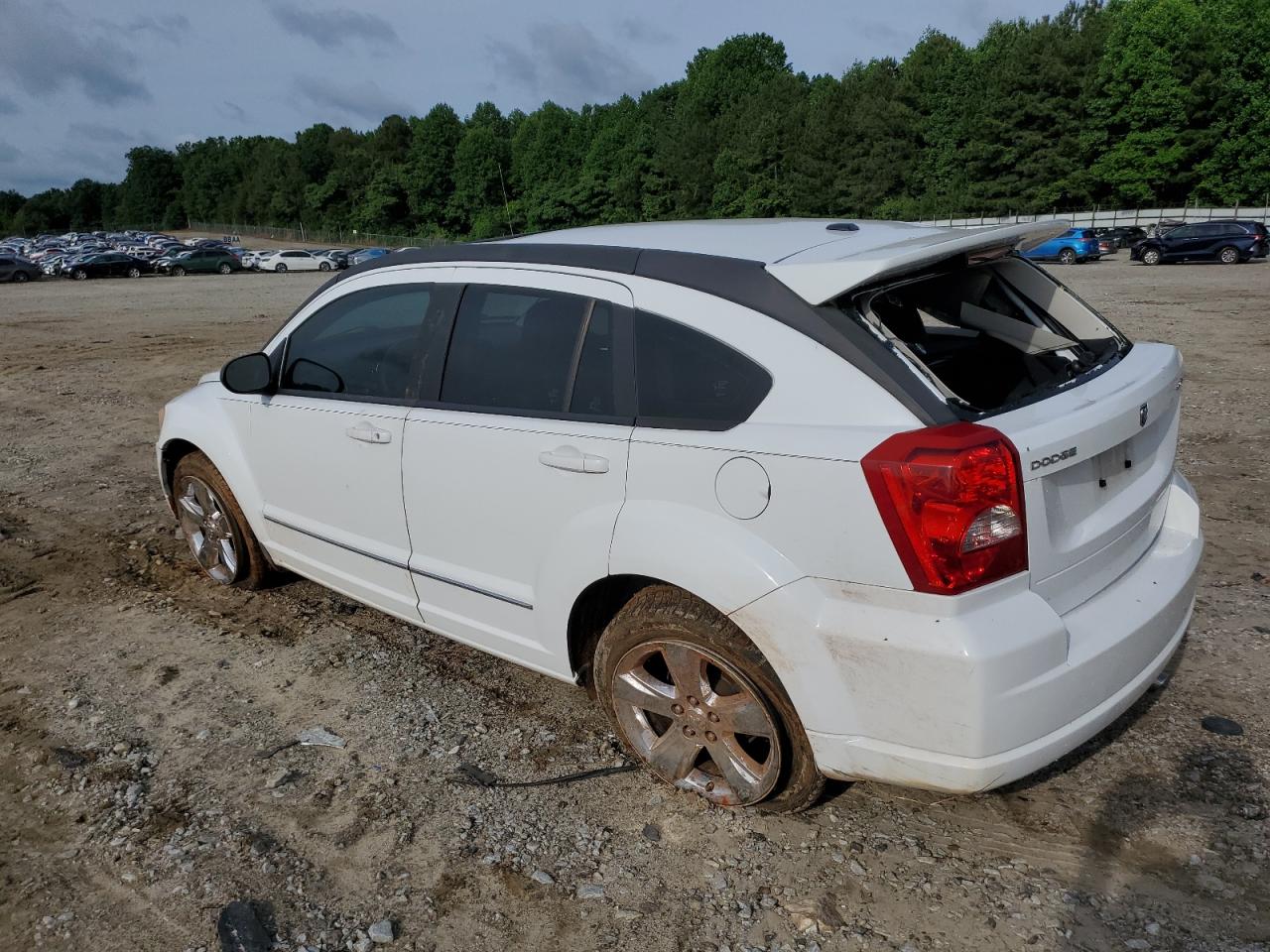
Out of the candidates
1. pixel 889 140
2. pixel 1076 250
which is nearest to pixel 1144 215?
pixel 889 140

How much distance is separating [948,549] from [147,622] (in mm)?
3998

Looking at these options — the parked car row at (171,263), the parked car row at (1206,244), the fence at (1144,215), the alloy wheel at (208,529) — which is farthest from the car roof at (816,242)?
the fence at (1144,215)

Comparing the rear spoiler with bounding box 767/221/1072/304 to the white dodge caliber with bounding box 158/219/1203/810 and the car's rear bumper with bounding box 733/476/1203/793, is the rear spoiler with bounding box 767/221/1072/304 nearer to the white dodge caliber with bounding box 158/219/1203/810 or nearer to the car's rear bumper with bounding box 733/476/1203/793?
the white dodge caliber with bounding box 158/219/1203/810

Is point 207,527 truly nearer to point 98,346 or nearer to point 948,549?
point 948,549

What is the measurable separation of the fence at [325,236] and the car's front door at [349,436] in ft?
299

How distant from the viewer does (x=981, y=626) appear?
2492 mm

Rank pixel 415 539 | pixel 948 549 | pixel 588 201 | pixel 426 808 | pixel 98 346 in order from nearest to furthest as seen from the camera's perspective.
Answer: pixel 948 549 → pixel 426 808 → pixel 415 539 → pixel 98 346 → pixel 588 201

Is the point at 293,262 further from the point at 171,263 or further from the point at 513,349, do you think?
the point at 513,349

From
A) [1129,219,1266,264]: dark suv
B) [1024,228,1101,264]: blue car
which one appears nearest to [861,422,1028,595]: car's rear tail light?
[1129,219,1266,264]: dark suv

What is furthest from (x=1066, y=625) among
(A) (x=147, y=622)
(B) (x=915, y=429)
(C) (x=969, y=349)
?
(A) (x=147, y=622)

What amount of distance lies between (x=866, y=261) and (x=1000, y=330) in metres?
1.15

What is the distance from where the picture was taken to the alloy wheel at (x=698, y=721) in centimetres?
297

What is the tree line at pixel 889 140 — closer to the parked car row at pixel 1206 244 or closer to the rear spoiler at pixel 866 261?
the parked car row at pixel 1206 244

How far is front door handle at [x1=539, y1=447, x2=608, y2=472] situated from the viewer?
3.06m
